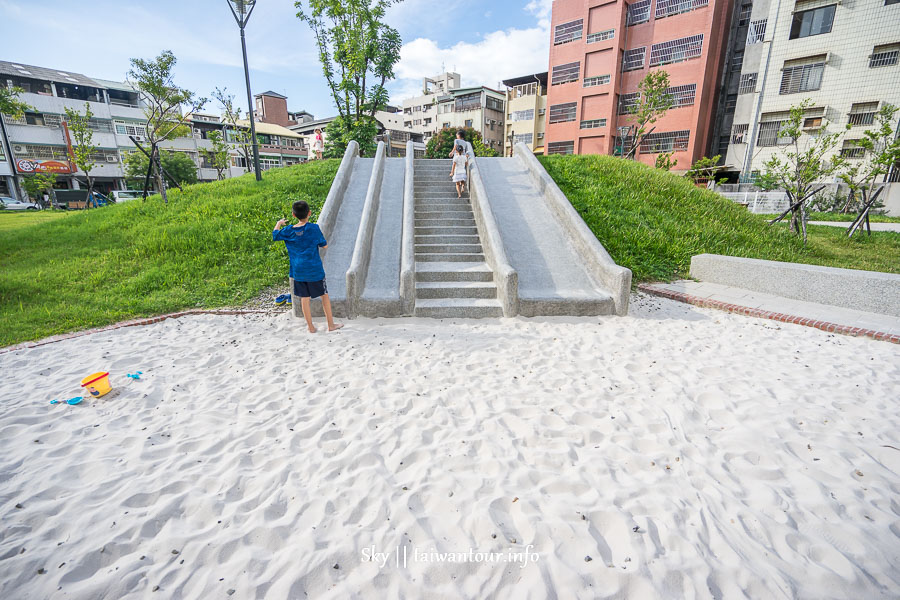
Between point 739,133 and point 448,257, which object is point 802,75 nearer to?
point 739,133

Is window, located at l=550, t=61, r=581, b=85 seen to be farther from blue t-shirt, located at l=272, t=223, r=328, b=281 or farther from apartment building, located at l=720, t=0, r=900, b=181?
blue t-shirt, located at l=272, t=223, r=328, b=281

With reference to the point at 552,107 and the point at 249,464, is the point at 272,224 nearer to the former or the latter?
the point at 249,464

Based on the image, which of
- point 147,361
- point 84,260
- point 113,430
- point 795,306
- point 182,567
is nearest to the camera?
point 182,567

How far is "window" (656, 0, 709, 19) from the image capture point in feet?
91.0

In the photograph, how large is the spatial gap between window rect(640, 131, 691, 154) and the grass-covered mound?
19.1 metres

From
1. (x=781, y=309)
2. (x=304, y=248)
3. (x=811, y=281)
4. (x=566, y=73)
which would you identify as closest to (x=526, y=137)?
(x=566, y=73)

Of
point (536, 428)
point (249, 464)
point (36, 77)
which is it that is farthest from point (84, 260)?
point (36, 77)

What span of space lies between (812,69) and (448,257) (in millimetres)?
29846

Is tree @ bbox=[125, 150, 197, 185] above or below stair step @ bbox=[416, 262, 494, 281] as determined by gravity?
above

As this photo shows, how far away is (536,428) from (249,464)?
8.22ft

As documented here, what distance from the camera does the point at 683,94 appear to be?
2883 cm

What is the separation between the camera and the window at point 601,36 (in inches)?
1232

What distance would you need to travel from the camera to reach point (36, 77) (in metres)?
34.8

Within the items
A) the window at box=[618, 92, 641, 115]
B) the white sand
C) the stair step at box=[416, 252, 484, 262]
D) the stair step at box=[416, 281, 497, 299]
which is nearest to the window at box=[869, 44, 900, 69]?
the window at box=[618, 92, 641, 115]
